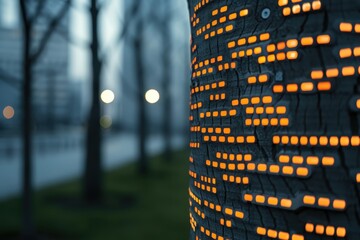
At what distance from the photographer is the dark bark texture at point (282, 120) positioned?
1782 millimetres

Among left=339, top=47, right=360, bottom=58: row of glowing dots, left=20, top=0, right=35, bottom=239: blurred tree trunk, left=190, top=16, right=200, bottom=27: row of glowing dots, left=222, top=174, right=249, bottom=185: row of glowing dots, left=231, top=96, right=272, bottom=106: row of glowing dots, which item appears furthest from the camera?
left=20, top=0, right=35, bottom=239: blurred tree trunk

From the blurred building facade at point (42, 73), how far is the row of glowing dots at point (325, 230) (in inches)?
302

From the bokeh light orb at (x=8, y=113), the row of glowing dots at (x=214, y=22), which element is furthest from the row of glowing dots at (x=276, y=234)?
the bokeh light orb at (x=8, y=113)

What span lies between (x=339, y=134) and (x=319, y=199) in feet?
1.04

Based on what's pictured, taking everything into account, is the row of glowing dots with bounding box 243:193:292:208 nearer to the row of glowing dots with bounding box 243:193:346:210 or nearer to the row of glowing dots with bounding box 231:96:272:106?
the row of glowing dots with bounding box 243:193:346:210

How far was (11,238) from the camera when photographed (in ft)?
25.2

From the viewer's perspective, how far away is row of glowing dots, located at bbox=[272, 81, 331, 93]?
5.98ft

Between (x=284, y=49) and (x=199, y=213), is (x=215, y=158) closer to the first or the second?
(x=199, y=213)

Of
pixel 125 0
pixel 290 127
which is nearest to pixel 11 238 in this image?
pixel 290 127

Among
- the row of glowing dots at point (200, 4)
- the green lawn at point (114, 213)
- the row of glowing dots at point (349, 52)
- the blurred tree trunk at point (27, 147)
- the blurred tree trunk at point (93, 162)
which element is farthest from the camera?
the blurred tree trunk at point (93, 162)

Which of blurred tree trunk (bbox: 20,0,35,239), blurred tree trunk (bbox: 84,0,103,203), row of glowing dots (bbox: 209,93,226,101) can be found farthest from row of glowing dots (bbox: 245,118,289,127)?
blurred tree trunk (bbox: 84,0,103,203)

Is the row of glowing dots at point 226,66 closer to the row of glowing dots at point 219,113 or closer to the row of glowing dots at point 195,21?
the row of glowing dots at point 219,113

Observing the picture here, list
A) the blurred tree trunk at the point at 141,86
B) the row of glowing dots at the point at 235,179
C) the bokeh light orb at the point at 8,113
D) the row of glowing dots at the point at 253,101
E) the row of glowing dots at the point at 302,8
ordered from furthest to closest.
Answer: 1. the bokeh light orb at the point at 8,113
2. the blurred tree trunk at the point at 141,86
3. the row of glowing dots at the point at 235,179
4. the row of glowing dots at the point at 253,101
5. the row of glowing dots at the point at 302,8

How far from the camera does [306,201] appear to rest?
1852 mm
